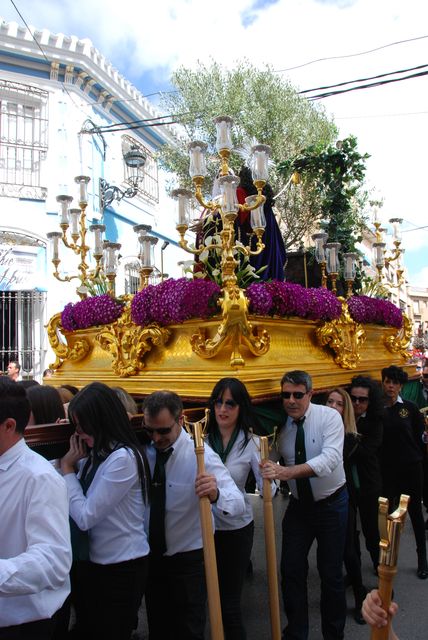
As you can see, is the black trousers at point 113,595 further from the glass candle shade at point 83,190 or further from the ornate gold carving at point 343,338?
the glass candle shade at point 83,190

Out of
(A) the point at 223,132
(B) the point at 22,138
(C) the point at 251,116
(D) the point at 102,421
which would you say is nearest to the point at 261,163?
(A) the point at 223,132

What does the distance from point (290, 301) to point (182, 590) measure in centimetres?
255

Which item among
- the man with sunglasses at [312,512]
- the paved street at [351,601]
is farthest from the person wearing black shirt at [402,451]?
the man with sunglasses at [312,512]

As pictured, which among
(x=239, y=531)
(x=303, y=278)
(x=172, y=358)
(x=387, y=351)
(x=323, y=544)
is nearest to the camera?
(x=239, y=531)

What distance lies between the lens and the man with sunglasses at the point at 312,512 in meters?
3.00

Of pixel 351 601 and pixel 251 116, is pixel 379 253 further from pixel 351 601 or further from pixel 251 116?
pixel 251 116

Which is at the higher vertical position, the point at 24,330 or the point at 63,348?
the point at 24,330

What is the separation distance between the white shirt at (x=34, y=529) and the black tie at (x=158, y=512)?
0.78 metres

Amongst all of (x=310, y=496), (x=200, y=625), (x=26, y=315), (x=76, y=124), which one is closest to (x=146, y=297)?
(x=310, y=496)

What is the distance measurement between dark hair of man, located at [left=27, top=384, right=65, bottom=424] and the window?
29.9ft

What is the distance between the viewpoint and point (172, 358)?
4406mm

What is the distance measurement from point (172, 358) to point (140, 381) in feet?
1.10

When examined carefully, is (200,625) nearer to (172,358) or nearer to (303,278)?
(172,358)

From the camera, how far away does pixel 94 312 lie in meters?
5.12
